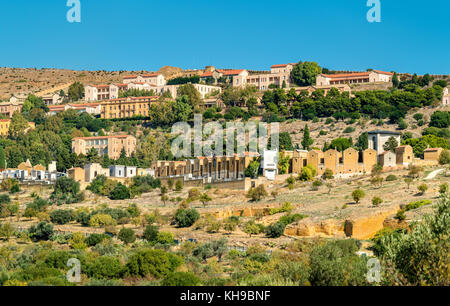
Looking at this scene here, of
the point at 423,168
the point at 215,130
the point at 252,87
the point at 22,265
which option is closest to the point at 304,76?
the point at 252,87

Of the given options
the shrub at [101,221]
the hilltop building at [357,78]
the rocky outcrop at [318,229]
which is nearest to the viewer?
the rocky outcrop at [318,229]

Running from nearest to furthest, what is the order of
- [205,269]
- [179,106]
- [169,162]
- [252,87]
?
[205,269] → [169,162] → [179,106] → [252,87]

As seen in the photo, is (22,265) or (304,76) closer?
(22,265)

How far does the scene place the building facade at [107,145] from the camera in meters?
85.2

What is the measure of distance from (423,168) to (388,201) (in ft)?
34.5

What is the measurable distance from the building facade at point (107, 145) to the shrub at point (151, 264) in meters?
48.8

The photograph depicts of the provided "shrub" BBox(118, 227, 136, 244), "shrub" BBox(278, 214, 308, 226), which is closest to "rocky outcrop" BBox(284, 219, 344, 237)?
"shrub" BBox(278, 214, 308, 226)

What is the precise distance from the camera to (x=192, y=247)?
141ft

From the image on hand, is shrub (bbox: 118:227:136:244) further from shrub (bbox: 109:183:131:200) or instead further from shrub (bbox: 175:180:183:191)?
shrub (bbox: 175:180:183:191)

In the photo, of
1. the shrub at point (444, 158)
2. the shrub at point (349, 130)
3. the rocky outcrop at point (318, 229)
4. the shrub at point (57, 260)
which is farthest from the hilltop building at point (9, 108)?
the shrub at point (57, 260)

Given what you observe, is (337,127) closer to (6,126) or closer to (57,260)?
(6,126)

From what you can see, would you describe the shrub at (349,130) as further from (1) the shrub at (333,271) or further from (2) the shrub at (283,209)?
(1) the shrub at (333,271)

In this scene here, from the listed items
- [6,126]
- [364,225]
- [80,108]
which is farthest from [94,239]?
[80,108]

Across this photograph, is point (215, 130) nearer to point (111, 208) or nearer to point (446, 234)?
point (111, 208)
